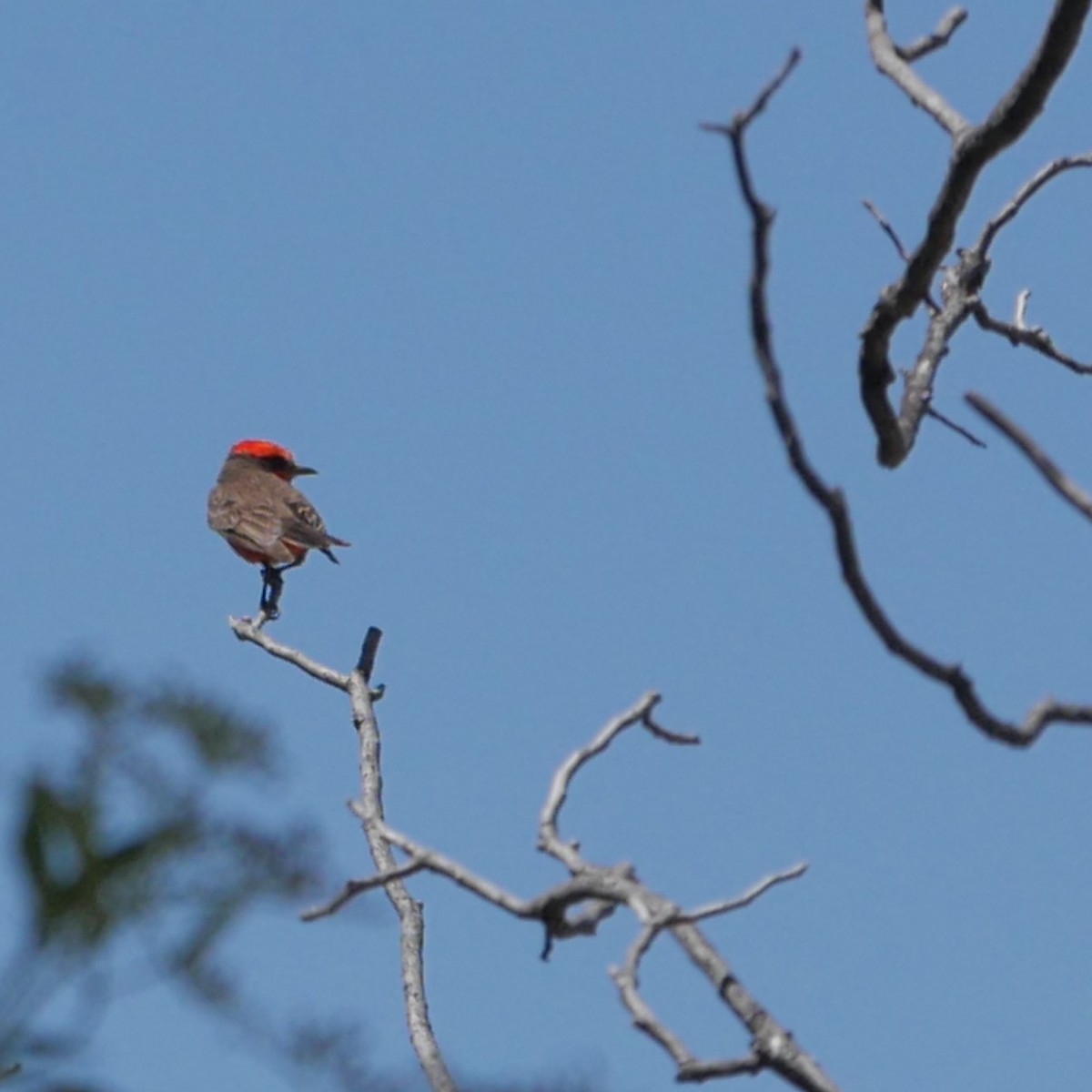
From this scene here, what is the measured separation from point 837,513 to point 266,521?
29.7 feet

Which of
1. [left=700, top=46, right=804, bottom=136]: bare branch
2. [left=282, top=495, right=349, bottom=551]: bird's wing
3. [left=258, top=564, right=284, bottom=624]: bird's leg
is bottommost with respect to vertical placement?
[left=700, top=46, right=804, bottom=136]: bare branch

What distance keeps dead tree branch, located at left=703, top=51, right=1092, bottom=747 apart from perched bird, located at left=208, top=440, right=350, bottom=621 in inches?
290

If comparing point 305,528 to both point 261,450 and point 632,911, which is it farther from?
point 632,911

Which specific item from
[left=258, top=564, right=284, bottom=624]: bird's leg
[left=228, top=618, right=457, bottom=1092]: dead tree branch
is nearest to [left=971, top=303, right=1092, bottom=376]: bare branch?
[left=228, top=618, right=457, bottom=1092]: dead tree branch

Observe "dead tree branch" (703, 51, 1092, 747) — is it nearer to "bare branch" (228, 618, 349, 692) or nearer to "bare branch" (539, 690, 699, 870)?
"bare branch" (539, 690, 699, 870)

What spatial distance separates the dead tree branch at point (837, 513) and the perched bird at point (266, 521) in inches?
290

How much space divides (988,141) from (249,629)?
5.00 meters

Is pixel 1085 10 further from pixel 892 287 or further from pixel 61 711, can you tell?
pixel 61 711

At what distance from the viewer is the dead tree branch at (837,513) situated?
172cm

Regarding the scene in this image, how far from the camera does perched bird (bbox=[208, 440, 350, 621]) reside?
10.2 metres

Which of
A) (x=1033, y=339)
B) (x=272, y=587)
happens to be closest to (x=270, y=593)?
(x=272, y=587)

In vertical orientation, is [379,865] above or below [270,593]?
below

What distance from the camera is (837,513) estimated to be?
5.77ft

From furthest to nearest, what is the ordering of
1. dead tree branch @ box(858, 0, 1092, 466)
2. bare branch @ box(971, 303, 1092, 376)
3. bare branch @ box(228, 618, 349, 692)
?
bare branch @ box(228, 618, 349, 692)
bare branch @ box(971, 303, 1092, 376)
dead tree branch @ box(858, 0, 1092, 466)
